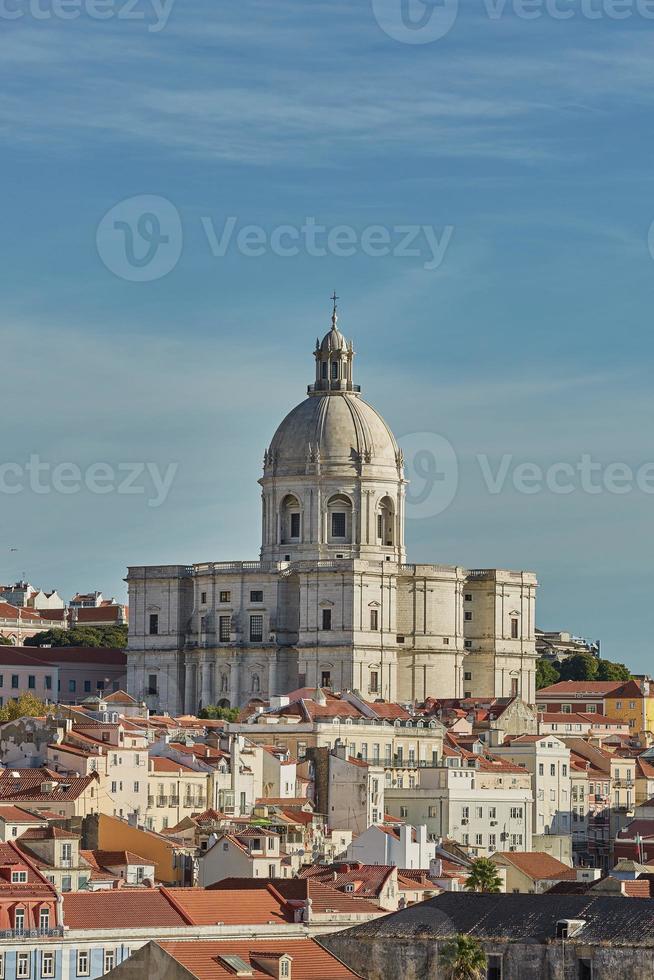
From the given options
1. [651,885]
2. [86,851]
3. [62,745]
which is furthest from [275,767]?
[651,885]

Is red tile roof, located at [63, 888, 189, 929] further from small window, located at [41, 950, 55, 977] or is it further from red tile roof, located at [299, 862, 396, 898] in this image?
red tile roof, located at [299, 862, 396, 898]

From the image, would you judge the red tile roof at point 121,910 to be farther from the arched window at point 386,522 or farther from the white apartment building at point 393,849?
the arched window at point 386,522

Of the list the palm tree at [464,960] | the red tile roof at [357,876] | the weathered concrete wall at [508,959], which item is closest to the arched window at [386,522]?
the red tile roof at [357,876]

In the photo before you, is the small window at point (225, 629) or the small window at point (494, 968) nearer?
the small window at point (494, 968)

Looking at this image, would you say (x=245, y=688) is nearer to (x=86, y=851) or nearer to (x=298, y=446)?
(x=298, y=446)

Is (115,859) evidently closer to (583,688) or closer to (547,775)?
(547,775)
